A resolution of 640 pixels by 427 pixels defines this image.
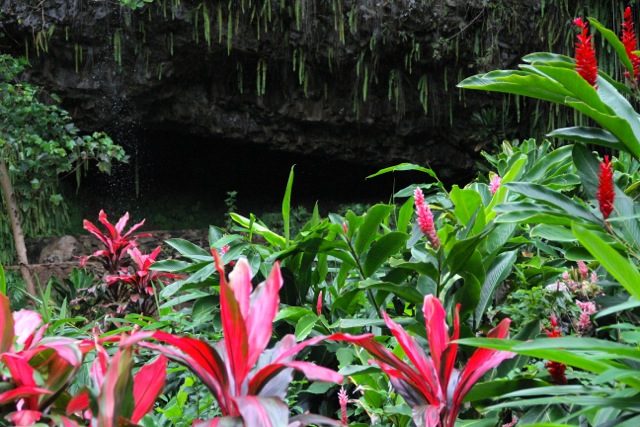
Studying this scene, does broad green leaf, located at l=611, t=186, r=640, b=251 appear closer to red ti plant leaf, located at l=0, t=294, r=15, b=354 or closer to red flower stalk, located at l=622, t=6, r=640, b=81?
red flower stalk, located at l=622, t=6, r=640, b=81

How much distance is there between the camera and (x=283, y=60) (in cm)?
612

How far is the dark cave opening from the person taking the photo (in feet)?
22.9

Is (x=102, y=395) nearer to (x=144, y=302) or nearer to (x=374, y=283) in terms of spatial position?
(x=374, y=283)

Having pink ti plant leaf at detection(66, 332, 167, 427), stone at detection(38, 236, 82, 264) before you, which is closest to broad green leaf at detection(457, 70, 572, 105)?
pink ti plant leaf at detection(66, 332, 167, 427)

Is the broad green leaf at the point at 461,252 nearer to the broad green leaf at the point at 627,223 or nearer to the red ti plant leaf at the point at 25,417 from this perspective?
the broad green leaf at the point at 627,223

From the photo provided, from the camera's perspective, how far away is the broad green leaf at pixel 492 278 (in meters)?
1.08

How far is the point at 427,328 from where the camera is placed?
0.76m

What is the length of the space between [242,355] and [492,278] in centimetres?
59

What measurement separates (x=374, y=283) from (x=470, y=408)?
25 cm

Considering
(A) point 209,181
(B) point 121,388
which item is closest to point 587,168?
(B) point 121,388

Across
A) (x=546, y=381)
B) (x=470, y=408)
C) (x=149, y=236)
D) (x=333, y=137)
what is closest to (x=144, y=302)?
(x=470, y=408)

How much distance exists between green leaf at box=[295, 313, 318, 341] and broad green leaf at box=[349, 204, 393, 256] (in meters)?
0.19

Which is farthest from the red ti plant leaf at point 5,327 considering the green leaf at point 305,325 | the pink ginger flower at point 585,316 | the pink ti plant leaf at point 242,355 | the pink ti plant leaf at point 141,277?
the pink ti plant leaf at point 141,277

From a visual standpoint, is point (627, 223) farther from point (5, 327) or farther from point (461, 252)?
point (5, 327)
